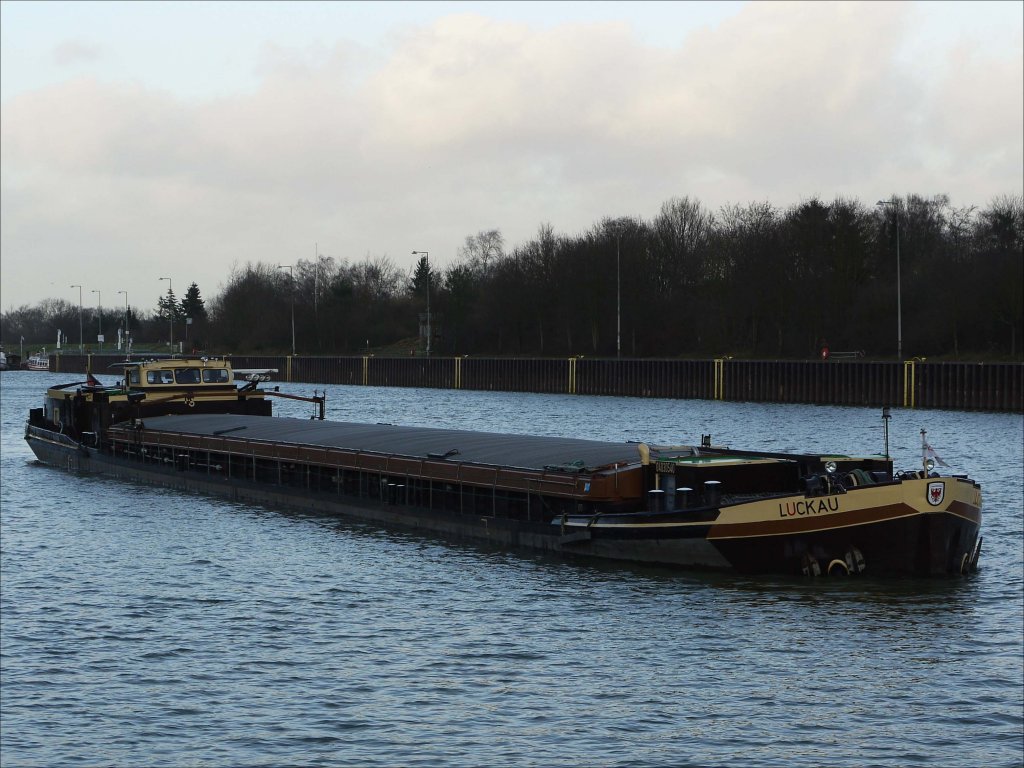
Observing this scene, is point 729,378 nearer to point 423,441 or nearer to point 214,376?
point 214,376

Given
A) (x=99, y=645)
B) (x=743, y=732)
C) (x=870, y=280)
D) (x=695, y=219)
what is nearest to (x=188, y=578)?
(x=99, y=645)

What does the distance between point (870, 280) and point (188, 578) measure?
9066cm

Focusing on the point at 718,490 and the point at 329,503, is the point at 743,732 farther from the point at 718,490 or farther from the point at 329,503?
the point at 329,503

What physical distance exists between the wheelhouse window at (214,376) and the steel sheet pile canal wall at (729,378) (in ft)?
112

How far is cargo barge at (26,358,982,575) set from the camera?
998 inches

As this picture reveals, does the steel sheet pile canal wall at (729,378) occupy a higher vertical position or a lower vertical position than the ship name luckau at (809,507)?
higher

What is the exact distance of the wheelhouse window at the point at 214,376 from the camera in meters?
54.7

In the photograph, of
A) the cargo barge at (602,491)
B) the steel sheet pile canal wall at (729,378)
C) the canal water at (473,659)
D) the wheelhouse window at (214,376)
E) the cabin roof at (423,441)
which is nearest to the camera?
the canal water at (473,659)

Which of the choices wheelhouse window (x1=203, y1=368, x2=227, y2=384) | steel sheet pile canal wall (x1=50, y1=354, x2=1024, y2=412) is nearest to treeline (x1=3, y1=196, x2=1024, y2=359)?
steel sheet pile canal wall (x1=50, y1=354, x2=1024, y2=412)

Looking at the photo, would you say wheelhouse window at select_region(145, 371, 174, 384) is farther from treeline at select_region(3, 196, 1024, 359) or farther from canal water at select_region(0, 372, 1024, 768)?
treeline at select_region(3, 196, 1024, 359)

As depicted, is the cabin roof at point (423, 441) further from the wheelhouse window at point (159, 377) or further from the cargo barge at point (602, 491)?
the wheelhouse window at point (159, 377)

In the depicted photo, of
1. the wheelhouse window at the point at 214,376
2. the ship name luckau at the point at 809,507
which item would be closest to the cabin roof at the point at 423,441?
the wheelhouse window at the point at 214,376

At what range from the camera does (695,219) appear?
13812 centimetres

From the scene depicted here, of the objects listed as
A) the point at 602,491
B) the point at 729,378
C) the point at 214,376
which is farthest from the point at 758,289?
the point at 602,491
